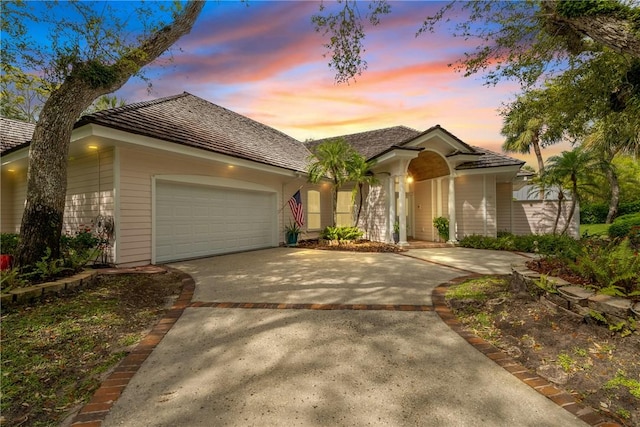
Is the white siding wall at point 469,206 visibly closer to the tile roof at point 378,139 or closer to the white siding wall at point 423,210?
the white siding wall at point 423,210

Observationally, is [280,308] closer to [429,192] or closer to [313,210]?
[313,210]

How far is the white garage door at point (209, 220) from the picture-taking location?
8.09 m

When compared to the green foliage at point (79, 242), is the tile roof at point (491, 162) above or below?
above

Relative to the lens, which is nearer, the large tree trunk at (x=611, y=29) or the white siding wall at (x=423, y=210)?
the large tree trunk at (x=611, y=29)

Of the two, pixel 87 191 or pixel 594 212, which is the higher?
pixel 87 191

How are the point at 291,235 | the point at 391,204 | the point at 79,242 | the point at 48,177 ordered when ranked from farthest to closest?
1. the point at 391,204
2. the point at 291,235
3. the point at 79,242
4. the point at 48,177

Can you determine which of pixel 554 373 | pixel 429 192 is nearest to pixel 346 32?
pixel 554 373

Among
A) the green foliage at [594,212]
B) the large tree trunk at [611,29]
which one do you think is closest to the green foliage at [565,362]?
the large tree trunk at [611,29]

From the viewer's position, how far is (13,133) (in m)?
11.2

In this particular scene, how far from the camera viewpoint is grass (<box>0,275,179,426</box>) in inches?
89.7

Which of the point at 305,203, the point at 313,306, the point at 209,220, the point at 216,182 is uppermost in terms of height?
the point at 216,182

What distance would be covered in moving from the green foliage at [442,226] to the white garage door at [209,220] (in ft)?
23.3

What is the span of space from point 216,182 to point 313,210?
5436mm

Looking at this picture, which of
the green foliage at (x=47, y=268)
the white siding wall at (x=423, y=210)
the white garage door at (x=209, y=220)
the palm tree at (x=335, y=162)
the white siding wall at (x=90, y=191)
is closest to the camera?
the green foliage at (x=47, y=268)
